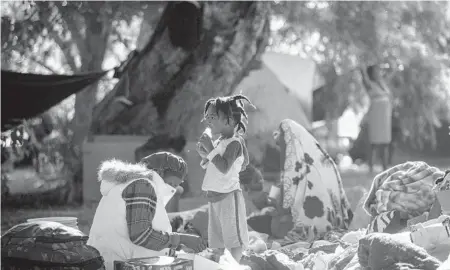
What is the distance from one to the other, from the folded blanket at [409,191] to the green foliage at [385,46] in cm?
936

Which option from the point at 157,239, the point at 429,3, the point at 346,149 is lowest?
the point at 346,149

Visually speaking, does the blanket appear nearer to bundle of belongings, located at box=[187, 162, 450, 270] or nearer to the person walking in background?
bundle of belongings, located at box=[187, 162, 450, 270]

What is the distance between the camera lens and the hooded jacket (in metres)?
3.00

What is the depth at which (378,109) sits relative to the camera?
1232 centimetres

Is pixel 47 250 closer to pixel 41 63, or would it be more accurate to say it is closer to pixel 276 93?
pixel 41 63

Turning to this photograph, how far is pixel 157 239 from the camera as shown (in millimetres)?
2969

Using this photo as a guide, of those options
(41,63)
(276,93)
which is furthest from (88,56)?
(276,93)

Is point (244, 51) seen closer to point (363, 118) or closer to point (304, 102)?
point (304, 102)

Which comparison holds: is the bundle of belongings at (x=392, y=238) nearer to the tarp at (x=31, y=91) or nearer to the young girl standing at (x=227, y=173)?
the young girl standing at (x=227, y=173)

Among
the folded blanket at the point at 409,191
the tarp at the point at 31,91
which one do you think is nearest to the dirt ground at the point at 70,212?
the tarp at the point at 31,91

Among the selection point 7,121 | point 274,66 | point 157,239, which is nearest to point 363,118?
point 274,66

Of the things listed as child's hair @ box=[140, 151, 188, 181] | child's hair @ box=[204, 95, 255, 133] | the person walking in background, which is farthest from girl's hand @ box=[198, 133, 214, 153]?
the person walking in background

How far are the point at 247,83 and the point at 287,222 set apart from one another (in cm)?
775

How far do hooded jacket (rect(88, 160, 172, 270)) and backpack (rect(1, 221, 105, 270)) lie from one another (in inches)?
6.0
